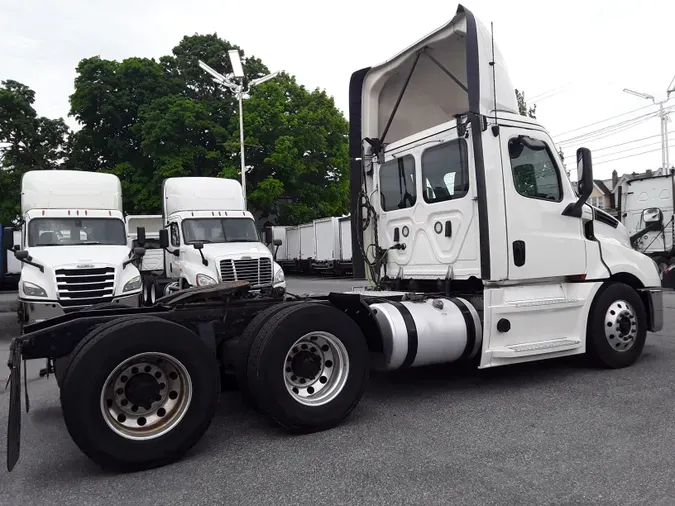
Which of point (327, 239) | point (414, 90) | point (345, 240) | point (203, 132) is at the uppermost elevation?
point (203, 132)

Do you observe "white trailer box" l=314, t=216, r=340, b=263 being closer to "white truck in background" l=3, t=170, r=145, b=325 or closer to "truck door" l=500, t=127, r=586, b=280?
"white truck in background" l=3, t=170, r=145, b=325

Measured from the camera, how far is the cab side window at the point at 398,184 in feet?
22.2

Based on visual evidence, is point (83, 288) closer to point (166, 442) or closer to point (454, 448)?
point (166, 442)

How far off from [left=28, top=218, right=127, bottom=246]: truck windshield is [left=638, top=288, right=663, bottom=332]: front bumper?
965 cm

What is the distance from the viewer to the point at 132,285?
1086 cm

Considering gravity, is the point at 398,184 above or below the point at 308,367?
above

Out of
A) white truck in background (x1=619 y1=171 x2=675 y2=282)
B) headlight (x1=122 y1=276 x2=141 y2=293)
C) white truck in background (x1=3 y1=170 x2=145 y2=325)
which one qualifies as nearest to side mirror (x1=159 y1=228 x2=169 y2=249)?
white truck in background (x1=3 y1=170 x2=145 y2=325)

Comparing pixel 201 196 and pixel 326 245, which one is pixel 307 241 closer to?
pixel 326 245

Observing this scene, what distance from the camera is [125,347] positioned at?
383cm

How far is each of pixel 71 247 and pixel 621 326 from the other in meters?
9.67

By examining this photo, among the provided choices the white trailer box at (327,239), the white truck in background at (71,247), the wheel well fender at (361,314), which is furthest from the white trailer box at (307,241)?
the wheel well fender at (361,314)

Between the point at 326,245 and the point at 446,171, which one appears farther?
the point at 326,245

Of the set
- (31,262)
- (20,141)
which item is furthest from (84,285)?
(20,141)

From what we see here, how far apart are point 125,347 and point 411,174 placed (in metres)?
4.04
